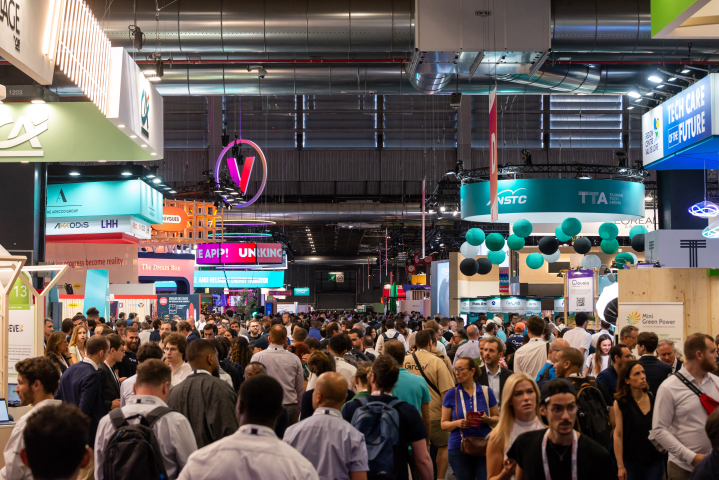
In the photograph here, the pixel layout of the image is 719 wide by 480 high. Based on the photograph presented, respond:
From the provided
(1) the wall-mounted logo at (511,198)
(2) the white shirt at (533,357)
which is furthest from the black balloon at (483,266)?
(2) the white shirt at (533,357)

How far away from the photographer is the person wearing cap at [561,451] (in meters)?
2.83

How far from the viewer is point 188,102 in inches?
1113

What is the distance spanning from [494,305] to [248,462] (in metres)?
21.1

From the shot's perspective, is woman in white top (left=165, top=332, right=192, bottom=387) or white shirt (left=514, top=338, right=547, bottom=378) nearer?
woman in white top (left=165, top=332, right=192, bottom=387)

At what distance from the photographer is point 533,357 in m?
6.90

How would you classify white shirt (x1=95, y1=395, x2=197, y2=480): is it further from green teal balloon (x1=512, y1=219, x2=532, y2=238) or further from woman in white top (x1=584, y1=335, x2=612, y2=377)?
green teal balloon (x1=512, y1=219, x2=532, y2=238)

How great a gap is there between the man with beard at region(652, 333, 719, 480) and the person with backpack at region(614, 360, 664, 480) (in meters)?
0.23

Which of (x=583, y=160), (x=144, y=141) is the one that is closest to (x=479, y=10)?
(x=144, y=141)

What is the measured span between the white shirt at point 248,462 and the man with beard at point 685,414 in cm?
252

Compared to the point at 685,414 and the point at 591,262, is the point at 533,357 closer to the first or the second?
the point at 685,414

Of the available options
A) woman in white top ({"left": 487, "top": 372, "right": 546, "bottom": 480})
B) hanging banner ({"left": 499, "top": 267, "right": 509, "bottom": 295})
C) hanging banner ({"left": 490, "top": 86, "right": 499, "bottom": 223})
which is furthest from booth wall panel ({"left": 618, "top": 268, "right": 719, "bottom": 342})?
hanging banner ({"left": 499, "top": 267, "right": 509, "bottom": 295})

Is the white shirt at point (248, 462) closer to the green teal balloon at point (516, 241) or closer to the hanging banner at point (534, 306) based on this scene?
the green teal balloon at point (516, 241)

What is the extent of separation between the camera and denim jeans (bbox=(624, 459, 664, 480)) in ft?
14.4

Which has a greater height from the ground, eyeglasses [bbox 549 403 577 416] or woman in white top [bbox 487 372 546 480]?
eyeglasses [bbox 549 403 577 416]
